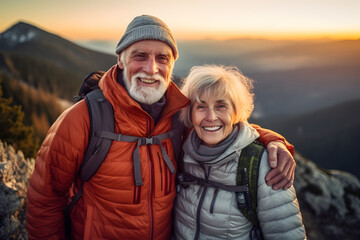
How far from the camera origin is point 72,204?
3836 millimetres

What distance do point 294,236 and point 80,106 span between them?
379 centimetres

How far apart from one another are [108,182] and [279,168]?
8.79 feet

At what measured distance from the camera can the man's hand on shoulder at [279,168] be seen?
3160 millimetres

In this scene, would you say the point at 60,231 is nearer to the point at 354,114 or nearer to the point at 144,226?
the point at 144,226

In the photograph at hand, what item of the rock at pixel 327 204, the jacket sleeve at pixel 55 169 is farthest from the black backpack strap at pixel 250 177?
the rock at pixel 327 204

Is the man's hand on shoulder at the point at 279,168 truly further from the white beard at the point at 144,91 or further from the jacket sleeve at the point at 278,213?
the white beard at the point at 144,91

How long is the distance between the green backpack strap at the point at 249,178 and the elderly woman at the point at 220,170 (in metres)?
0.06

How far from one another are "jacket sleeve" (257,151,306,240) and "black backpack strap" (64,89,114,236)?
2.45 meters

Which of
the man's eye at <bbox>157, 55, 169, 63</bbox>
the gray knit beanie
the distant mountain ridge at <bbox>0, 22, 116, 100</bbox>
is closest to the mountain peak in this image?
the distant mountain ridge at <bbox>0, 22, 116, 100</bbox>

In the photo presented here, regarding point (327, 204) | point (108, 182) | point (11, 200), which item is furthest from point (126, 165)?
point (327, 204)

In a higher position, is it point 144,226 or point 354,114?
point 144,226

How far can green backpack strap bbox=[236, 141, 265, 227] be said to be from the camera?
10.6 ft

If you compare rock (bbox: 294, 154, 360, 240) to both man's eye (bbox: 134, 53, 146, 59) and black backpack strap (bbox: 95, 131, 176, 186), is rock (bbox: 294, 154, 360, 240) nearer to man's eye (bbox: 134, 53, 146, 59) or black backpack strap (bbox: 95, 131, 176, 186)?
black backpack strap (bbox: 95, 131, 176, 186)

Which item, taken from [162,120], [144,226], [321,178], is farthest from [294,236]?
[321,178]
